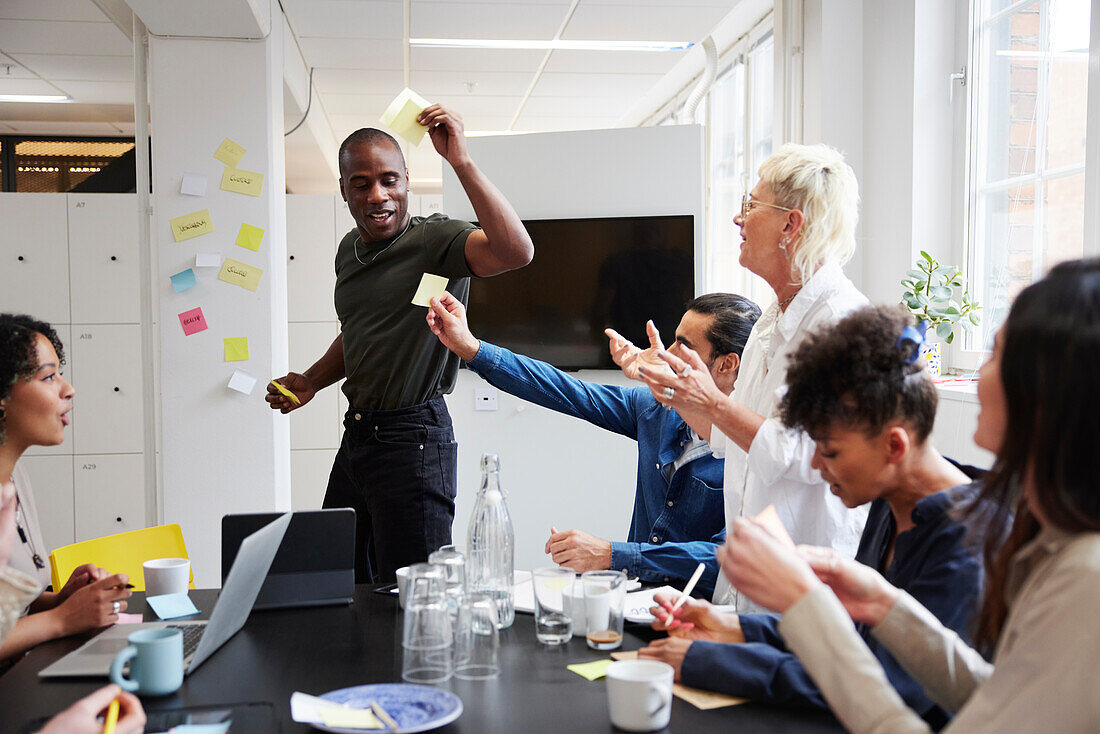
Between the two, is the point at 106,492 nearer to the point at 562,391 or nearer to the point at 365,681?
the point at 562,391

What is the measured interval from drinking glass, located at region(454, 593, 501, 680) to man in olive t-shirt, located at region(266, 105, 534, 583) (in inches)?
36.0

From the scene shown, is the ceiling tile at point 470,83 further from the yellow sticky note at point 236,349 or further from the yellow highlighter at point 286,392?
the yellow highlighter at point 286,392

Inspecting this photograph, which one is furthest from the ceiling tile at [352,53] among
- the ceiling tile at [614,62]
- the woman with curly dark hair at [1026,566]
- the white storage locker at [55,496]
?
the woman with curly dark hair at [1026,566]

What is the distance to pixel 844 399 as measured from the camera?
122cm

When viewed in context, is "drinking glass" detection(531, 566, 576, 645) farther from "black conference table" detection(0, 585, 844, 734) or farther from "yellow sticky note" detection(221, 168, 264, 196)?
"yellow sticky note" detection(221, 168, 264, 196)

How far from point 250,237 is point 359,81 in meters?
2.57

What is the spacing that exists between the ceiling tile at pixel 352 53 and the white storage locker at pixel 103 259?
4.22 ft

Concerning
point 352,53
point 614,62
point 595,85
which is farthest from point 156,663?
point 595,85

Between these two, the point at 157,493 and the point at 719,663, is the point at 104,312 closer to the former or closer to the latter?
the point at 157,493

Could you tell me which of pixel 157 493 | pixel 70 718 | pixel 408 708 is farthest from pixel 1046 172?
pixel 157 493

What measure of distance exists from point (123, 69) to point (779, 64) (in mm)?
3628

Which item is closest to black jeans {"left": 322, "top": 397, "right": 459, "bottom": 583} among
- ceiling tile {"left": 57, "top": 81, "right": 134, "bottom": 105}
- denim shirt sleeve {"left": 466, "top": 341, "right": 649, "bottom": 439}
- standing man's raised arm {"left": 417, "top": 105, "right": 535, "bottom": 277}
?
denim shirt sleeve {"left": 466, "top": 341, "right": 649, "bottom": 439}

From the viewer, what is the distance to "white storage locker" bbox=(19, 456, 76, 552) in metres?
4.99

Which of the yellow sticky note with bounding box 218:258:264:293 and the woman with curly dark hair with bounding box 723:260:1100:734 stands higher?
the yellow sticky note with bounding box 218:258:264:293
